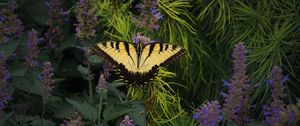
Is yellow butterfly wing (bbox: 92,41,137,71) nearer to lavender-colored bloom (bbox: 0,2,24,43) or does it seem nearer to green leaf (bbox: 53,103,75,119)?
green leaf (bbox: 53,103,75,119)

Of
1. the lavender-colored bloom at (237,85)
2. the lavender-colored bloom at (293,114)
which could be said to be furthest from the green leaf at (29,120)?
the lavender-colored bloom at (293,114)

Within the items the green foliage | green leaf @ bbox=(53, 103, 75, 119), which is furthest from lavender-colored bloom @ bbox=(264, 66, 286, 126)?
green leaf @ bbox=(53, 103, 75, 119)

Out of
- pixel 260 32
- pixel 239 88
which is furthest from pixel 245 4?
pixel 239 88

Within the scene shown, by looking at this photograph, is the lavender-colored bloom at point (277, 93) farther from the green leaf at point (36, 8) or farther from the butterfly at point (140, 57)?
the green leaf at point (36, 8)

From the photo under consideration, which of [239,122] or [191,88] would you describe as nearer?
[239,122]

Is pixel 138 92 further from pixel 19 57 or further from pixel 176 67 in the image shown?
pixel 19 57

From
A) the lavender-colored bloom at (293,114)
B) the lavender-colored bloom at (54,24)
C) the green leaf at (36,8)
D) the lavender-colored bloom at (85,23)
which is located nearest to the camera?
the lavender-colored bloom at (293,114)

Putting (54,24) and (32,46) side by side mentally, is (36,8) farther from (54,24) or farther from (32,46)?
(32,46)

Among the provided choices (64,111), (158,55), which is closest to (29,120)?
(64,111)
